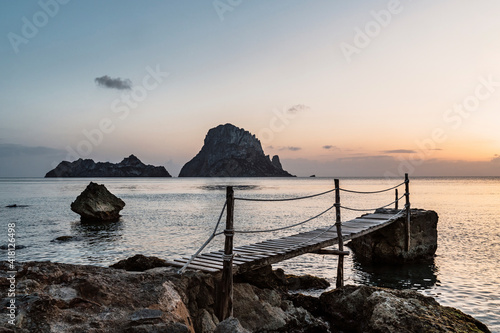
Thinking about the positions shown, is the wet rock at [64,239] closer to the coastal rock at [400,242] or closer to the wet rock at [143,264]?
the wet rock at [143,264]

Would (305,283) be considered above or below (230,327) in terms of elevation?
below

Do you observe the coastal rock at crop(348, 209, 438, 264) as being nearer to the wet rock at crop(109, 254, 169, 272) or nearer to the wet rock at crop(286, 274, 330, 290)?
the wet rock at crop(286, 274, 330, 290)

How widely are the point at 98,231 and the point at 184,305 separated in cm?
1957

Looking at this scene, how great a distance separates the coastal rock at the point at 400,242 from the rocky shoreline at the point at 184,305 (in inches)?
267

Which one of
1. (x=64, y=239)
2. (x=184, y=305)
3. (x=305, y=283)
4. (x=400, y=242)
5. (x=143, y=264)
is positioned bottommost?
(x=64, y=239)

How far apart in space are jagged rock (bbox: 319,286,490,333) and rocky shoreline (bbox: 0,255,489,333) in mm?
17

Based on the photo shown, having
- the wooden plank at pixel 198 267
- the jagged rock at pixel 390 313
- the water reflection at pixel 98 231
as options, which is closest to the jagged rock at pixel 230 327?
the wooden plank at pixel 198 267

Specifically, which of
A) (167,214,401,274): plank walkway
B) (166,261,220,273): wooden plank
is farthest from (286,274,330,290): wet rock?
(166,261,220,273): wooden plank

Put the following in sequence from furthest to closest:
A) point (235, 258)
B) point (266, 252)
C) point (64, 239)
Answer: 1. point (64, 239)
2. point (266, 252)
3. point (235, 258)

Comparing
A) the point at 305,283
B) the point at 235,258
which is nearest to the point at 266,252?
the point at 235,258

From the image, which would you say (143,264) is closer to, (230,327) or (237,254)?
(237,254)

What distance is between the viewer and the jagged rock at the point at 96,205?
1001 inches

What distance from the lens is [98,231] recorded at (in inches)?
900

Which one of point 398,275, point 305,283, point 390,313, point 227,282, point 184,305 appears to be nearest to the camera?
point 184,305
